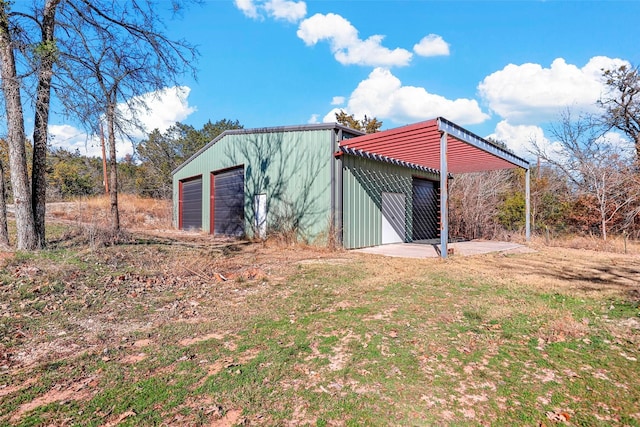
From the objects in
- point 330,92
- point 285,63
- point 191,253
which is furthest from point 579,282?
point 330,92

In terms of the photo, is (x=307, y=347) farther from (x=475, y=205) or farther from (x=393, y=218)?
(x=475, y=205)

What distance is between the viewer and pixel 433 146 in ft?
29.8

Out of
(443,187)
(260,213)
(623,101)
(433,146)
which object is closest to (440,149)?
(433,146)

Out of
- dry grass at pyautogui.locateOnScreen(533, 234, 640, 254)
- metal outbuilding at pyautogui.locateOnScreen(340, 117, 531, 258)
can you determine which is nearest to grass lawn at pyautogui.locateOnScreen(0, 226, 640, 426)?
metal outbuilding at pyautogui.locateOnScreen(340, 117, 531, 258)

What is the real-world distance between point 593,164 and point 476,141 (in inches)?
288

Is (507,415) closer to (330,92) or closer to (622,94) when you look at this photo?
(330,92)

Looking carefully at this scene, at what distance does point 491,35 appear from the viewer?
401 inches

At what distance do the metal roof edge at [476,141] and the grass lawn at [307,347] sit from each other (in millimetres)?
3658

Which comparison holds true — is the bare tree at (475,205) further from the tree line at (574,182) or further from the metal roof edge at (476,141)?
the metal roof edge at (476,141)

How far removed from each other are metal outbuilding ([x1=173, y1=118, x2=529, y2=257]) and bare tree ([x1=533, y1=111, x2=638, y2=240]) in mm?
3013

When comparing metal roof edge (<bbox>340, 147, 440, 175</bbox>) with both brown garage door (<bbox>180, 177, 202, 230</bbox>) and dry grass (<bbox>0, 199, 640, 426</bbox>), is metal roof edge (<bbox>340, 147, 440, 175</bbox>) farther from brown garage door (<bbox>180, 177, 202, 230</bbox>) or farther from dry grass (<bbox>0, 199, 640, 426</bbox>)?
brown garage door (<bbox>180, 177, 202, 230</bbox>)

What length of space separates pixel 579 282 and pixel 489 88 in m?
17.3

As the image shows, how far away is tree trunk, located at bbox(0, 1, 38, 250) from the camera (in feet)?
19.0

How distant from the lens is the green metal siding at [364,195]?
382 inches
